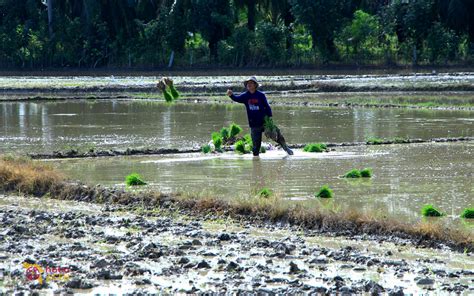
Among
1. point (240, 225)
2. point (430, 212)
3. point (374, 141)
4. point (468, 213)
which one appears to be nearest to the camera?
point (468, 213)

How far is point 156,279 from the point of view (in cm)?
881

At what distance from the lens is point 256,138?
1819 cm

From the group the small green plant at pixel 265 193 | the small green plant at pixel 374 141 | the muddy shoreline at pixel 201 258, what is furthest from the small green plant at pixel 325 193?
the small green plant at pixel 374 141

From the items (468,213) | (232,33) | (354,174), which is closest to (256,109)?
(354,174)

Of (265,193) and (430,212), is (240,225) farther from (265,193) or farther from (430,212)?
(430,212)

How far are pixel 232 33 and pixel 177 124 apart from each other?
113ft

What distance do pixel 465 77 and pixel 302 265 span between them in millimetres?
36213

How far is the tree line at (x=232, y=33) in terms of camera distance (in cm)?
5512

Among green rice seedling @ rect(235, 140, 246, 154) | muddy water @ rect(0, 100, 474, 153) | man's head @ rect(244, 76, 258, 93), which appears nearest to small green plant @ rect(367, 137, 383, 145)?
muddy water @ rect(0, 100, 474, 153)

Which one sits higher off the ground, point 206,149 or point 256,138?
point 256,138

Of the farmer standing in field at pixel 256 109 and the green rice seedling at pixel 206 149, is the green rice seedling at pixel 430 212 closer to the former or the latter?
the farmer standing in field at pixel 256 109

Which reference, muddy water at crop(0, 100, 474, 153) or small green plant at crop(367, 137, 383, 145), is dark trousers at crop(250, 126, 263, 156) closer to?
muddy water at crop(0, 100, 474, 153)

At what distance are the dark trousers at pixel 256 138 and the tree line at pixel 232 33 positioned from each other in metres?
35.8

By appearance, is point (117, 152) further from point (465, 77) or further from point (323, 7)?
point (323, 7)
